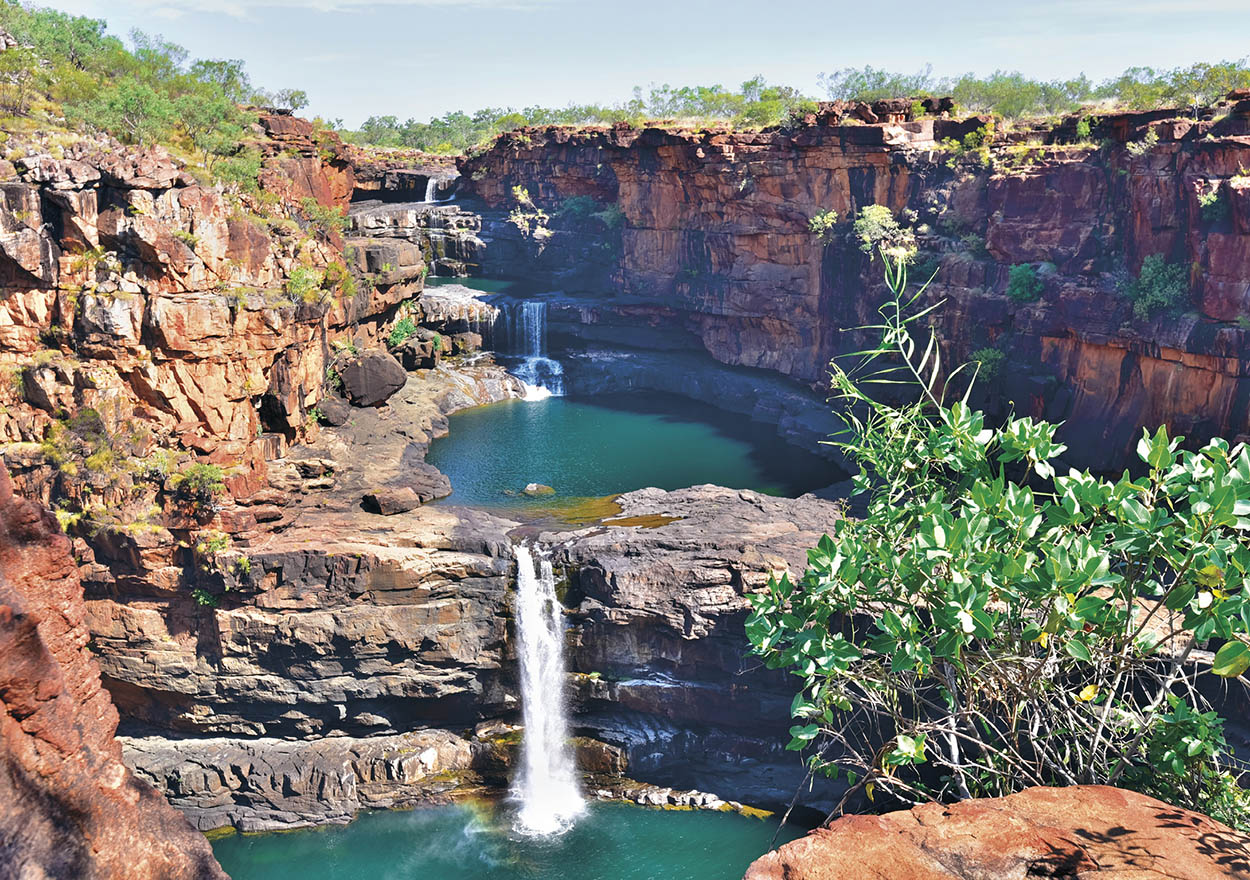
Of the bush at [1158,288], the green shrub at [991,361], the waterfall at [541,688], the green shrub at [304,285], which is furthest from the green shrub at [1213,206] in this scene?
the green shrub at [304,285]

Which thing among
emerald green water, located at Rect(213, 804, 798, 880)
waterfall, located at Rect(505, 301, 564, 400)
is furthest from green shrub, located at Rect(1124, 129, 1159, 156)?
waterfall, located at Rect(505, 301, 564, 400)

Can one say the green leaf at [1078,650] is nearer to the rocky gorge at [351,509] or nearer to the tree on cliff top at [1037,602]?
the tree on cliff top at [1037,602]

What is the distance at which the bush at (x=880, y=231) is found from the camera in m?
37.4

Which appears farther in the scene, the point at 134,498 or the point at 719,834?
the point at 134,498

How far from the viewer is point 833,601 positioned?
11312 mm

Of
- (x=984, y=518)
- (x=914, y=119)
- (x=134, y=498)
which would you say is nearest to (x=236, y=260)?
(x=134, y=498)

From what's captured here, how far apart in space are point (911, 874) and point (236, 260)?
81.6 feet

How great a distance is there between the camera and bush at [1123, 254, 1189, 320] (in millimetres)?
27656

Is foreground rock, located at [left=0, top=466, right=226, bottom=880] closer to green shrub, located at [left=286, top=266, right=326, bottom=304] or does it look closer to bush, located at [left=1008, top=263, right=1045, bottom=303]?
green shrub, located at [left=286, top=266, right=326, bottom=304]

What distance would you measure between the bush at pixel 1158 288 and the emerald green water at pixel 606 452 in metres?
12.3

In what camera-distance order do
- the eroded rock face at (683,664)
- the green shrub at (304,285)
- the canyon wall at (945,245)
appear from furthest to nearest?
the green shrub at (304,285) → the canyon wall at (945,245) → the eroded rock face at (683,664)

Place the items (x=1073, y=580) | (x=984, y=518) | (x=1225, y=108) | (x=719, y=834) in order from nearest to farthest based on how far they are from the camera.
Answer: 1. (x=1073, y=580)
2. (x=984, y=518)
3. (x=719, y=834)
4. (x=1225, y=108)

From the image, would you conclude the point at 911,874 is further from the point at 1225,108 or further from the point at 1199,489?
the point at 1225,108

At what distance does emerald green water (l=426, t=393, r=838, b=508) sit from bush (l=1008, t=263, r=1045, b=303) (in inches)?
370
